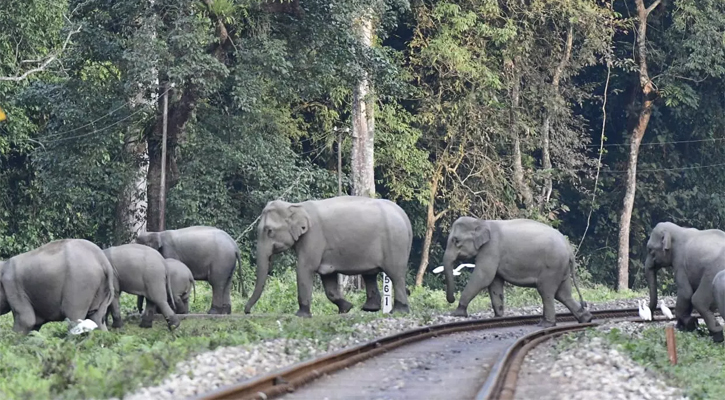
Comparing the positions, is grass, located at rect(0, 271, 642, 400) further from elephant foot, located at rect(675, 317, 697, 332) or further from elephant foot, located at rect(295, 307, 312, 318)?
elephant foot, located at rect(675, 317, 697, 332)

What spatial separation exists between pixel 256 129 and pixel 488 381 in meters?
23.2

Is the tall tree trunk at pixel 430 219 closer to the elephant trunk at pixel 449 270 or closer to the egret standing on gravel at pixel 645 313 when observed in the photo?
the elephant trunk at pixel 449 270

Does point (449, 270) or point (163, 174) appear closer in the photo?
point (449, 270)

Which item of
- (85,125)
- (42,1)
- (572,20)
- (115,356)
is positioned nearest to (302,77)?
(85,125)

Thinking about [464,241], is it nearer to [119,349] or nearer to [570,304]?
[570,304]

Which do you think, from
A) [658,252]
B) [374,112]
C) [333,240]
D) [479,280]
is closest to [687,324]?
[658,252]

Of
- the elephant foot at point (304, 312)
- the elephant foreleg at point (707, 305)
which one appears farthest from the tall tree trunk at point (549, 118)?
the elephant foreleg at point (707, 305)

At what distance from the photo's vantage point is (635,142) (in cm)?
4734

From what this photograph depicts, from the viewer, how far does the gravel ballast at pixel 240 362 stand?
1012 centimetres

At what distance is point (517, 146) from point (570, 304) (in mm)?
20820

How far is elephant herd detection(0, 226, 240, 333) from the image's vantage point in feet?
57.2

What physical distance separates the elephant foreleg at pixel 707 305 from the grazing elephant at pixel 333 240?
506cm

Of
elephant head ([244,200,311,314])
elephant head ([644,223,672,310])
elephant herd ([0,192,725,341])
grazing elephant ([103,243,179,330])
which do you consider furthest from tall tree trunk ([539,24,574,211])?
grazing elephant ([103,243,179,330])

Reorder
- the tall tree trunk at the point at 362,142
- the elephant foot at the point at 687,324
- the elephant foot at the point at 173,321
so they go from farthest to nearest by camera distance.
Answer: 1. the tall tree trunk at the point at 362,142
2. the elephant foot at the point at 687,324
3. the elephant foot at the point at 173,321
